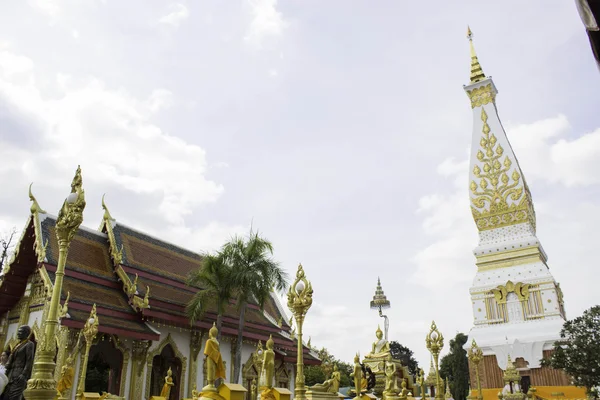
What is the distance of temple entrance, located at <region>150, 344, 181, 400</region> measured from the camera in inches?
838

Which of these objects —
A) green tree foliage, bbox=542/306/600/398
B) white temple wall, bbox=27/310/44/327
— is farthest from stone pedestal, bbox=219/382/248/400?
green tree foliage, bbox=542/306/600/398

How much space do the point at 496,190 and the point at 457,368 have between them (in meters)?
21.3

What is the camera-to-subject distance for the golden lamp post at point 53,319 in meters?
6.55

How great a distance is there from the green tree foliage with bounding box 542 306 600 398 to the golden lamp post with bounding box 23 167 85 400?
23.0 metres

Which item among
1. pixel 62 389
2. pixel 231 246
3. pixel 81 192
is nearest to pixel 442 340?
pixel 231 246

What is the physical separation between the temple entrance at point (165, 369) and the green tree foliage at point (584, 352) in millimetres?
17885

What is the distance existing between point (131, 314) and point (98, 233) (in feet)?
16.5

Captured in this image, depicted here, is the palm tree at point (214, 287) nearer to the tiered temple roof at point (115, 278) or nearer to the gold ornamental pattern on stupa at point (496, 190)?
the tiered temple roof at point (115, 278)

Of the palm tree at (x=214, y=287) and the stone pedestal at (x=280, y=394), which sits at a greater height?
the palm tree at (x=214, y=287)

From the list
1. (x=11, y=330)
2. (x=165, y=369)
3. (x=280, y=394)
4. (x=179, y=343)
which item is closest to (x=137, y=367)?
(x=179, y=343)

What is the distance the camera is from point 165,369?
879 inches

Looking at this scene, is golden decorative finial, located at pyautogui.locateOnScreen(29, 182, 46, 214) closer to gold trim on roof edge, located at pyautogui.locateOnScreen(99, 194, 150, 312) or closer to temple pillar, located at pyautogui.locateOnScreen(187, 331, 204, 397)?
gold trim on roof edge, located at pyautogui.locateOnScreen(99, 194, 150, 312)

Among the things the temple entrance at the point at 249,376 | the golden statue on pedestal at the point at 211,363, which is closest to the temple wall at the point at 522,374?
the temple entrance at the point at 249,376

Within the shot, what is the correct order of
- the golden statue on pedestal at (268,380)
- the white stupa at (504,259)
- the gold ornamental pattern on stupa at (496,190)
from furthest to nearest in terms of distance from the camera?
the gold ornamental pattern on stupa at (496,190) → the white stupa at (504,259) → the golden statue on pedestal at (268,380)
